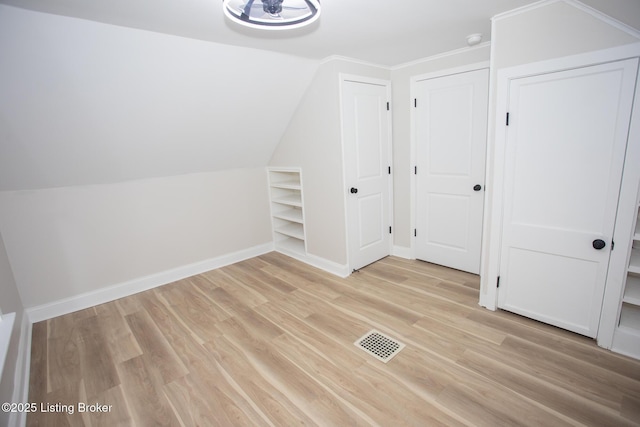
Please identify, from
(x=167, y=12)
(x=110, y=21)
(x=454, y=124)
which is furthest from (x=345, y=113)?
(x=110, y=21)

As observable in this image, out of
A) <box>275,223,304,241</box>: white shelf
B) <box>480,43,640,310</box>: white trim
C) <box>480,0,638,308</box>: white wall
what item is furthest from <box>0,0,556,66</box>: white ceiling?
<box>275,223,304,241</box>: white shelf

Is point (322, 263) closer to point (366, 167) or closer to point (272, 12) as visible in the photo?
point (366, 167)

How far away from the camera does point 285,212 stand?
175 inches

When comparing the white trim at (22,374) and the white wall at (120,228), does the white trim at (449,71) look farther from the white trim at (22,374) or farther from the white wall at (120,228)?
the white trim at (22,374)

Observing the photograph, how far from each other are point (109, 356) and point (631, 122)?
404cm

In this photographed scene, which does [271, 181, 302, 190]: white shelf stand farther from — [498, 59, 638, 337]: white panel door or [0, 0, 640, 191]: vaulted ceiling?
[498, 59, 638, 337]: white panel door

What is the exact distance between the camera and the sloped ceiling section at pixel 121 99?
6.48ft

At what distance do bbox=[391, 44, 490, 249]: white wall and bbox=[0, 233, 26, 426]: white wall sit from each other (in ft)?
12.0

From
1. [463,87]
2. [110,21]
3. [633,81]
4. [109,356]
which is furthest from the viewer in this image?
[463,87]

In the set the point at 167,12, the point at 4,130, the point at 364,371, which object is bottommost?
the point at 364,371

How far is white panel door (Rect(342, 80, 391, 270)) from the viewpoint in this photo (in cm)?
319

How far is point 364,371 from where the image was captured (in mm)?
1980

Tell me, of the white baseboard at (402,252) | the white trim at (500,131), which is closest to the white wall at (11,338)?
the white trim at (500,131)

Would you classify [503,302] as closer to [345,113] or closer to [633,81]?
[633,81]
